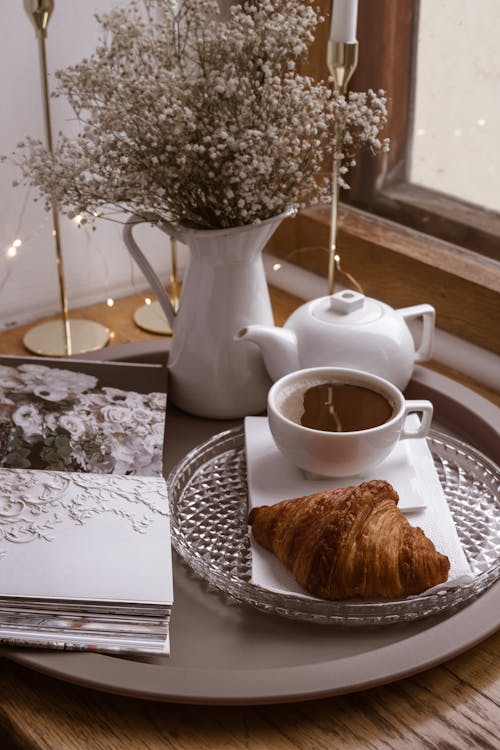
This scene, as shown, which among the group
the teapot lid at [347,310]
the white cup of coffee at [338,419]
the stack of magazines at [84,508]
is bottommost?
the stack of magazines at [84,508]

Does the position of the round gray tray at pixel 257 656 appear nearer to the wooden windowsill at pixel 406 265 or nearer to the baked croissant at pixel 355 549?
the baked croissant at pixel 355 549

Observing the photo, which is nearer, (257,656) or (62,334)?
(257,656)

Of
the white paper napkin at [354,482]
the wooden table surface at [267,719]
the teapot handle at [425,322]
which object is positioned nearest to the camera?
the wooden table surface at [267,719]

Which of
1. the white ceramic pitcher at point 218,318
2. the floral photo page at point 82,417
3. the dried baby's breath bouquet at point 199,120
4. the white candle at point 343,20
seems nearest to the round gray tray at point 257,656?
the floral photo page at point 82,417

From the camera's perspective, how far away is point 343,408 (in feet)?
3.08

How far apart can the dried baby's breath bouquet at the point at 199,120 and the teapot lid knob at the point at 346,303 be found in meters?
0.13

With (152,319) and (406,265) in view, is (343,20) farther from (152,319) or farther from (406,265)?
(152,319)

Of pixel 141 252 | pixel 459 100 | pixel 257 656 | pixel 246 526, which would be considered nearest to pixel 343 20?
pixel 459 100

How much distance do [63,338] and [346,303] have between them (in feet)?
1.70

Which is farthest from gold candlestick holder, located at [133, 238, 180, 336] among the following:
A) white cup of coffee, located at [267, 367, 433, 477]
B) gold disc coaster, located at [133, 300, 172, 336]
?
white cup of coffee, located at [267, 367, 433, 477]

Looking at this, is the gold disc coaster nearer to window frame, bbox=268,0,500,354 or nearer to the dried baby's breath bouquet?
window frame, bbox=268,0,500,354

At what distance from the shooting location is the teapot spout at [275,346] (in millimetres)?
1020

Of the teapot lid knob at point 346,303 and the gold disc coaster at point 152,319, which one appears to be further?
the gold disc coaster at point 152,319

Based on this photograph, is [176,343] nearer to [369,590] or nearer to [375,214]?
[369,590]
